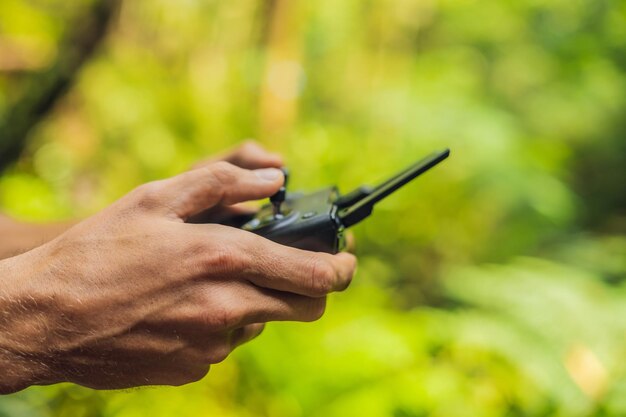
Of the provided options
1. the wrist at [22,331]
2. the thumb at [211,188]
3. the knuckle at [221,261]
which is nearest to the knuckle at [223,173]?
the thumb at [211,188]

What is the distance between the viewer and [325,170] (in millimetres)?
3262

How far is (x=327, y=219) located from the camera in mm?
734

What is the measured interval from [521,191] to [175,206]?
288 cm

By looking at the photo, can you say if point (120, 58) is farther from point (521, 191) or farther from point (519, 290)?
point (519, 290)

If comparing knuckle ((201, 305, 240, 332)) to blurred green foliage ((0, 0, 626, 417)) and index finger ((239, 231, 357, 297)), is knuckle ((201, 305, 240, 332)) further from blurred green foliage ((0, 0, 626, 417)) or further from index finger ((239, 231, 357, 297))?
blurred green foliage ((0, 0, 626, 417))

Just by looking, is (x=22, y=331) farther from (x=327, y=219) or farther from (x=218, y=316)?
(x=327, y=219)

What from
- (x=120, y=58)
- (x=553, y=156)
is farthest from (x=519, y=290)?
(x=120, y=58)

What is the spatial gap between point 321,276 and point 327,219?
70 millimetres

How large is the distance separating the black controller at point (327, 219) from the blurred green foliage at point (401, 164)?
524mm

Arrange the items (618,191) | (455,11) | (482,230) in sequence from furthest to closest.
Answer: (455,11), (618,191), (482,230)

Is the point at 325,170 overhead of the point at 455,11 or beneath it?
beneath

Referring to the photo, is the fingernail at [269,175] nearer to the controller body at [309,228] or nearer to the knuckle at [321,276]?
the controller body at [309,228]

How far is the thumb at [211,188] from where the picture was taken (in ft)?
2.40

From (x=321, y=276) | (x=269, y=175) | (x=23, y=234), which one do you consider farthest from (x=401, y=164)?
(x=321, y=276)
